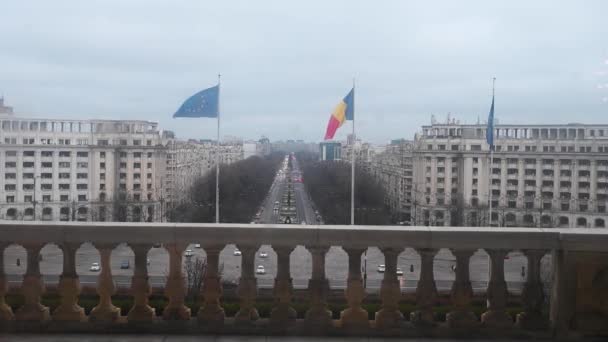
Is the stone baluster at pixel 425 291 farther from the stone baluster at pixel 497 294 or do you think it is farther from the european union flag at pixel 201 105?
the european union flag at pixel 201 105

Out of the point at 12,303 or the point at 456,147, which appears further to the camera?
the point at 456,147

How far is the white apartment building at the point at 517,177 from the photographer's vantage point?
6450 centimetres

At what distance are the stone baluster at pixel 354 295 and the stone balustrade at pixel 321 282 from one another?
0.4 inches

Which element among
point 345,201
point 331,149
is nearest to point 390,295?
point 331,149

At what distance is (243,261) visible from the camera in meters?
6.11

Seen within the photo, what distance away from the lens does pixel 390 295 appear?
611cm

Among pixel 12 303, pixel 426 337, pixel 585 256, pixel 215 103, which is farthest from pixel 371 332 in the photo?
pixel 215 103

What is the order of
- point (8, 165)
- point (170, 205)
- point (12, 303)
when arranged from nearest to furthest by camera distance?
point (12, 303)
point (8, 165)
point (170, 205)

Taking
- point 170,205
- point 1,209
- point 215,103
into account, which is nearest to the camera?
point 215,103

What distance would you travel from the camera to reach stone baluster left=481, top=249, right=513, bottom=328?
607 centimetres

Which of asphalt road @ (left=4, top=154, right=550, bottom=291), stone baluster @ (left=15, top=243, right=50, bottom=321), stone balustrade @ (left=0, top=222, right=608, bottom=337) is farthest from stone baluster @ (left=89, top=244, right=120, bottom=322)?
stone baluster @ (left=15, top=243, right=50, bottom=321)

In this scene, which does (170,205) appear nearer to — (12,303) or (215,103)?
(215,103)

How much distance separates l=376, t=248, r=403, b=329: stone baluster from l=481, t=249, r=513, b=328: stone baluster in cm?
94

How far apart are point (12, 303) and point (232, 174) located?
8029 centimetres
